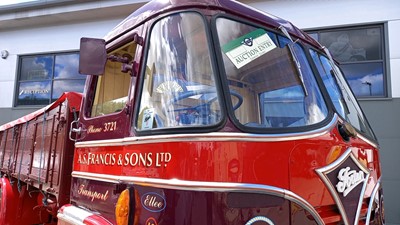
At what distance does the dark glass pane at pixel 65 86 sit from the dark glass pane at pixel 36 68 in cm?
43

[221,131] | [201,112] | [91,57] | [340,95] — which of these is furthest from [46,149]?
[340,95]

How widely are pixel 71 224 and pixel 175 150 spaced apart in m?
1.33

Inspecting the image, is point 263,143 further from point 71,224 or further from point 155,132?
point 71,224

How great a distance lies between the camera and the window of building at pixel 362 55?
804 centimetres

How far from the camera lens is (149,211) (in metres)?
2.03

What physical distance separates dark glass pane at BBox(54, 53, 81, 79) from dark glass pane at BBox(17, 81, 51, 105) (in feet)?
1.83

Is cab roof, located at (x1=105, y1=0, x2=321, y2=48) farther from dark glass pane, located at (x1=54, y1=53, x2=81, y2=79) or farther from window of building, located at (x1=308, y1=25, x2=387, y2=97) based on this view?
dark glass pane, located at (x1=54, y1=53, x2=81, y2=79)

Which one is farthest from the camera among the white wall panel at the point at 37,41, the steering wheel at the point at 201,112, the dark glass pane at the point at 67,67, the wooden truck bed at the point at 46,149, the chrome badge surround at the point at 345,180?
the dark glass pane at the point at 67,67

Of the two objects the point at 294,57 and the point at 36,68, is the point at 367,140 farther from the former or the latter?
the point at 36,68

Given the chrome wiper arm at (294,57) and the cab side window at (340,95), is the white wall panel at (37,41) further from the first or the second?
the chrome wiper arm at (294,57)

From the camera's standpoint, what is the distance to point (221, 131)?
190 cm

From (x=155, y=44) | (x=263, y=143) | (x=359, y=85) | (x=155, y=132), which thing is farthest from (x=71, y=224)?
(x=359, y=85)

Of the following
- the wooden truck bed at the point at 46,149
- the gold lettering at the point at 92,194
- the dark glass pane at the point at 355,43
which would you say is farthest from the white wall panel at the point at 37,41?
the gold lettering at the point at 92,194

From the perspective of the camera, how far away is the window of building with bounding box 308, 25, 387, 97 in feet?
26.4
